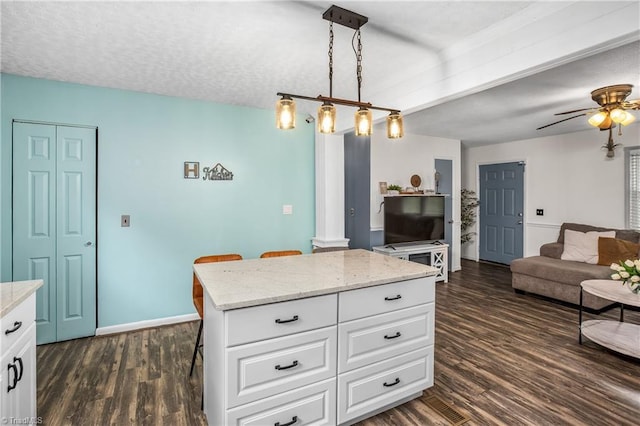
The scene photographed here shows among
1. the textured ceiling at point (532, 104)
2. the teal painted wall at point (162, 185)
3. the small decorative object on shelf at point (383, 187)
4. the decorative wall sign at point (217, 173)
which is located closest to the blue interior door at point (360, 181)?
the small decorative object on shelf at point (383, 187)

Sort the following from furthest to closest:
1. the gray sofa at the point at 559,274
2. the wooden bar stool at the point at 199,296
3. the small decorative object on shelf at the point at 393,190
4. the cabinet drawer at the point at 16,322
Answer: the small decorative object on shelf at the point at 393,190, the gray sofa at the point at 559,274, the wooden bar stool at the point at 199,296, the cabinet drawer at the point at 16,322

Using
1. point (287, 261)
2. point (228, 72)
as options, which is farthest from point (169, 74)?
point (287, 261)

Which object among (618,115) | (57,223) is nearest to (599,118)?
(618,115)

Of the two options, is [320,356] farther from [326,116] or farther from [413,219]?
[413,219]

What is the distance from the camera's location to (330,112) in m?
1.92

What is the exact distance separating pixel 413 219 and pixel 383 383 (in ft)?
11.1

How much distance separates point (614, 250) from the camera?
4.13 meters

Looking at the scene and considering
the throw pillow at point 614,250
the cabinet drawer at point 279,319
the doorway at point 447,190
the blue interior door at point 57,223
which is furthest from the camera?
the doorway at point 447,190

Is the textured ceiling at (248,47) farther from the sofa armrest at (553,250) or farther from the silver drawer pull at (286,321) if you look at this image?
the sofa armrest at (553,250)

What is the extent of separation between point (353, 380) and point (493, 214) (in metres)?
5.90

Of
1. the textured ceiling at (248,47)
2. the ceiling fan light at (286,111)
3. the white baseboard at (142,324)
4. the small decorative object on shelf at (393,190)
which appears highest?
the textured ceiling at (248,47)

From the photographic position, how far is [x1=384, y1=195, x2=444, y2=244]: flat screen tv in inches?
188

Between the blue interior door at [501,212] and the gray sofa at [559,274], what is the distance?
126cm

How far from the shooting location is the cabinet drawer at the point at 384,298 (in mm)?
1788
